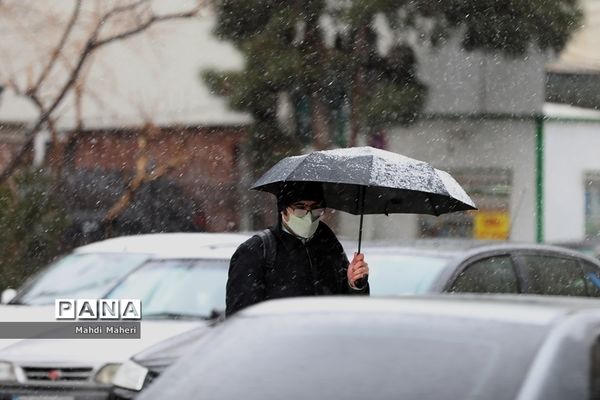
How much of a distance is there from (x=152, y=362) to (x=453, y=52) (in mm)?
14900

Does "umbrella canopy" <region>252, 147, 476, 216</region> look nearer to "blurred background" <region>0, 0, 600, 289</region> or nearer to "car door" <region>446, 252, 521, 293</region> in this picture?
"car door" <region>446, 252, 521, 293</region>

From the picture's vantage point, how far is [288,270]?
5871 mm

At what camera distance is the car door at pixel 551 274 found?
8.08 metres

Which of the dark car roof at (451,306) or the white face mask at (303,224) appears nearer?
the dark car roof at (451,306)

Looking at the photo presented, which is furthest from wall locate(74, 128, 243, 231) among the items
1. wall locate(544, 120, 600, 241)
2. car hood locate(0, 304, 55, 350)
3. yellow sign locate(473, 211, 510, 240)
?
car hood locate(0, 304, 55, 350)

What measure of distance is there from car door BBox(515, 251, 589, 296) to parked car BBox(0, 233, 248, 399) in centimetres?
183

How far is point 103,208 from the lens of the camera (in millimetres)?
19703

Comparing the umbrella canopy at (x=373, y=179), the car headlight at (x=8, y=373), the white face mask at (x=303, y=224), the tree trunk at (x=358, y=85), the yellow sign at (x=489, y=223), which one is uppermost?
the tree trunk at (x=358, y=85)

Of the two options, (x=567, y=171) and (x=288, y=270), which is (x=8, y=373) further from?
(x=567, y=171)

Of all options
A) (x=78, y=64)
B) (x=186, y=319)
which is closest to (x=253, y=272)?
(x=186, y=319)

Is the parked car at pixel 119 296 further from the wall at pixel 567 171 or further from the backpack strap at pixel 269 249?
the wall at pixel 567 171

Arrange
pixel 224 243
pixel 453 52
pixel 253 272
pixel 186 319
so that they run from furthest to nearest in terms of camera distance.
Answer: pixel 453 52 < pixel 224 243 < pixel 186 319 < pixel 253 272

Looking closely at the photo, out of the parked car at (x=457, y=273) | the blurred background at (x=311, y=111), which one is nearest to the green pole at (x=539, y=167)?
the blurred background at (x=311, y=111)

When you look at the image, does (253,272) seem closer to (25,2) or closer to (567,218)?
(25,2)
